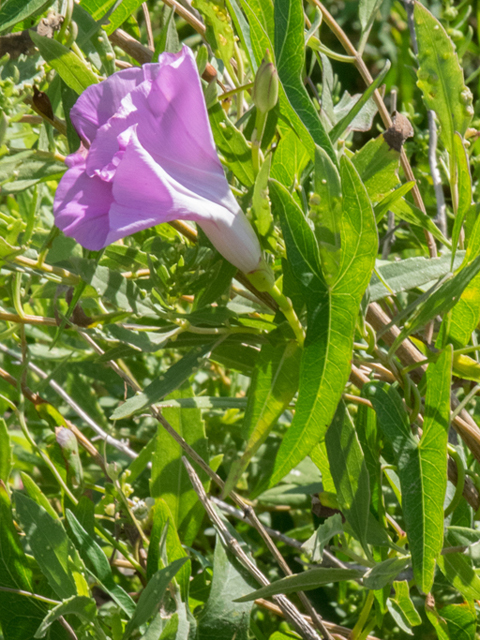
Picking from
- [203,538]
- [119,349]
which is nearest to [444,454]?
[119,349]

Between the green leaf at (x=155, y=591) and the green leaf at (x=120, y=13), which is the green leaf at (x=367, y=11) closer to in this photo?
the green leaf at (x=120, y=13)

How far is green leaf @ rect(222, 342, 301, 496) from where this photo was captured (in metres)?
0.51

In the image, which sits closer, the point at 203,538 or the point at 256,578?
the point at 256,578

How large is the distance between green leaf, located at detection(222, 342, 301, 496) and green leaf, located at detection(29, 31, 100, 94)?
24 centimetres

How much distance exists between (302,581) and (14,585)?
0.96ft

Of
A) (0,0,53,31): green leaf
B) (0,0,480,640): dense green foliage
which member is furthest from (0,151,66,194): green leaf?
(0,0,53,31): green leaf

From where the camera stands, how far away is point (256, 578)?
634mm

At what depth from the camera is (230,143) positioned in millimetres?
504

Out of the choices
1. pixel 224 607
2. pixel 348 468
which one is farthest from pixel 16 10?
pixel 224 607

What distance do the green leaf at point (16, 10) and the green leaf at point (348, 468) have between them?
0.35 meters

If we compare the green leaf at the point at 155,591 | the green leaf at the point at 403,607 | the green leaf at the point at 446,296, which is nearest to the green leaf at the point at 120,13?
the green leaf at the point at 446,296

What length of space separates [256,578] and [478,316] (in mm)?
308

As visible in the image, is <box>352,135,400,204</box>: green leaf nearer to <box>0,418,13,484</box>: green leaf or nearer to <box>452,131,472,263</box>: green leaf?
<box>452,131,472,263</box>: green leaf

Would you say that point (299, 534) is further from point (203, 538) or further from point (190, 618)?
point (190, 618)
